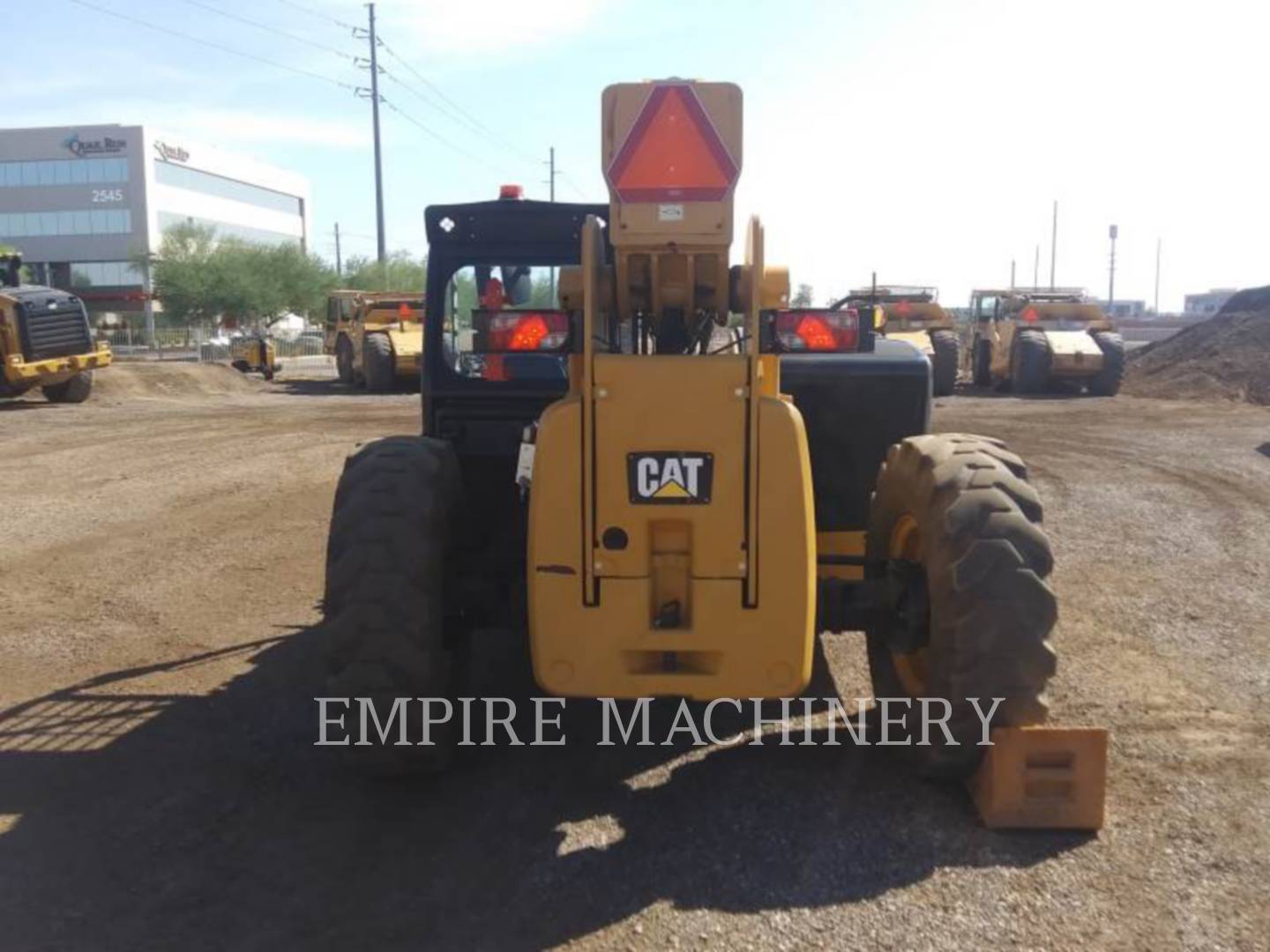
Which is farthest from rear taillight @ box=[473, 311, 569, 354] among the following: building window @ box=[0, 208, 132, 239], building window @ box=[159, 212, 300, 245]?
building window @ box=[0, 208, 132, 239]

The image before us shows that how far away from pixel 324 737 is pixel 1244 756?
147 inches

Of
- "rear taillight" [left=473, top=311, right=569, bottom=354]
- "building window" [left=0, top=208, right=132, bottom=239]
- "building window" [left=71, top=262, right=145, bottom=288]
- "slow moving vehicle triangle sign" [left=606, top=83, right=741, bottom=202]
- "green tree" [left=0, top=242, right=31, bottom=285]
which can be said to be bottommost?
"rear taillight" [left=473, top=311, right=569, bottom=354]

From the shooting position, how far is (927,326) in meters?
25.5

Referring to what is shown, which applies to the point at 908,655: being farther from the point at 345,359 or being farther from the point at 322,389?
the point at 345,359

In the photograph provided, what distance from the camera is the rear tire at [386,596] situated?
4.01 metres

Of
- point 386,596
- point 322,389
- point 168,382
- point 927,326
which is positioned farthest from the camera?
point 322,389

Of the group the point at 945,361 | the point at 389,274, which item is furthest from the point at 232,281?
the point at 945,361

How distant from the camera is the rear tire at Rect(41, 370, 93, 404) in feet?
73.9

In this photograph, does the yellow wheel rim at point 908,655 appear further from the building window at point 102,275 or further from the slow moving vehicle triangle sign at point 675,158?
the building window at point 102,275

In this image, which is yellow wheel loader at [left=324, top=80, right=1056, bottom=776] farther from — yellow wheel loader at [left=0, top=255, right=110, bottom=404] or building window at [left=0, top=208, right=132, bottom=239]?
building window at [left=0, top=208, right=132, bottom=239]

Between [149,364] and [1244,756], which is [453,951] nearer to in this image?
[1244,756]

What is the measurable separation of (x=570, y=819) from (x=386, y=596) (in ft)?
3.42

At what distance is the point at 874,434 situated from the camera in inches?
212

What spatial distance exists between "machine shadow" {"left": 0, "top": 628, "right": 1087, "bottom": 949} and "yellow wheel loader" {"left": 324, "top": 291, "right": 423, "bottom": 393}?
18.4 metres
